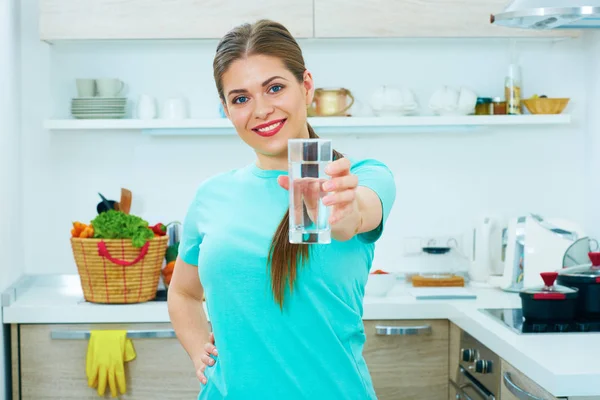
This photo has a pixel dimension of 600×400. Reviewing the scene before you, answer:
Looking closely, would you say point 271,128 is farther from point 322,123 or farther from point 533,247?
point 533,247

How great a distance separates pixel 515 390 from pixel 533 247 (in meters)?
1.02

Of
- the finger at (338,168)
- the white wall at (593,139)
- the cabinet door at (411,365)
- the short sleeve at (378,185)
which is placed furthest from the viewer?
the white wall at (593,139)

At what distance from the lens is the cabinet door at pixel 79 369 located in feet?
9.90

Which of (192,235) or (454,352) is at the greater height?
(192,235)

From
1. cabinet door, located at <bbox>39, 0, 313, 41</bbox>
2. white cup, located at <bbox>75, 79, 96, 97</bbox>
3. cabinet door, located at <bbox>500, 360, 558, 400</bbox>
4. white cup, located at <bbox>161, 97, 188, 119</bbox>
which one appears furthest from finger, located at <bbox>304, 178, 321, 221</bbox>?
white cup, located at <bbox>75, 79, 96, 97</bbox>

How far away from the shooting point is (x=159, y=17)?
3174mm

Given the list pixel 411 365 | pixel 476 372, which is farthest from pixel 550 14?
pixel 411 365

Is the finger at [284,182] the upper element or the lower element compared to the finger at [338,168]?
lower

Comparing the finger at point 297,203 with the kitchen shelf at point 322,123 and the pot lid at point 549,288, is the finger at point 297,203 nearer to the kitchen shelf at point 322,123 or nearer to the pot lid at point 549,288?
the pot lid at point 549,288

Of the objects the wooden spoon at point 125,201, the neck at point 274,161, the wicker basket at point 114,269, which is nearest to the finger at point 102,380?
the wicker basket at point 114,269

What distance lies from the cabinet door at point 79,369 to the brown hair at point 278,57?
1.60 meters

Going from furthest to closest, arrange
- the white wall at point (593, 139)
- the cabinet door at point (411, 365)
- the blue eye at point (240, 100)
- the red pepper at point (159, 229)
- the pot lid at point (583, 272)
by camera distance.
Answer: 1. the white wall at point (593, 139)
2. the red pepper at point (159, 229)
3. the cabinet door at point (411, 365)
4. the pot lid at point (583, 272)
5. the blue eye at point (240, 100)

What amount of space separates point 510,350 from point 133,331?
4.27ft

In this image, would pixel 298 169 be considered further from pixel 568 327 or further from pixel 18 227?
pixel 18 227
